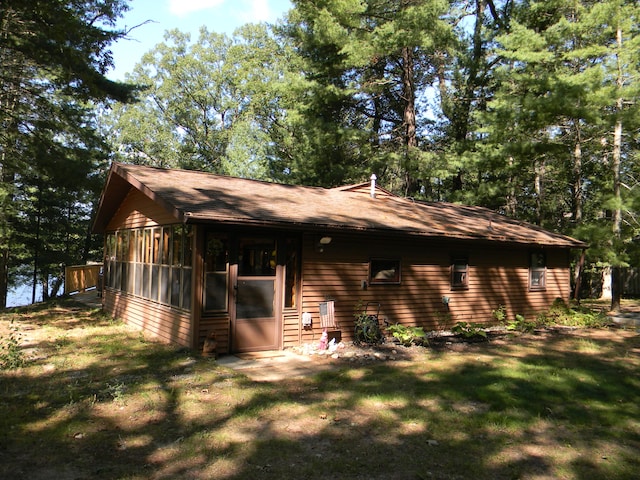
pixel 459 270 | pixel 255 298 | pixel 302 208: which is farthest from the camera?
pixel 459 270

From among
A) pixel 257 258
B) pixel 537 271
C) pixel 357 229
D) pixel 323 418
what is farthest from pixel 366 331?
pixel 537 271

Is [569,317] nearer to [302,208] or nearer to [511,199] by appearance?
[302,208]

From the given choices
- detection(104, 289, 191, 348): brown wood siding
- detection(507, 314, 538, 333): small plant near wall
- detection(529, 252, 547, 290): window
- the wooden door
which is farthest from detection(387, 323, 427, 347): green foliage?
detection(529, 252, 547, 290): window

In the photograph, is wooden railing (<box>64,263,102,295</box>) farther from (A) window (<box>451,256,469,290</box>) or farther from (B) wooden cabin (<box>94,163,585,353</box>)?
(A) window (<box>451,256,469,290</box>)

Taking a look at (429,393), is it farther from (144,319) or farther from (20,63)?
(20,63)

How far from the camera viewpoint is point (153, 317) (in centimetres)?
1041

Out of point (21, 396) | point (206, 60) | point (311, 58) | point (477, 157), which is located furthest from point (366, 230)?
point (206, 60)

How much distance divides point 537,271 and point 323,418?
1098 cm

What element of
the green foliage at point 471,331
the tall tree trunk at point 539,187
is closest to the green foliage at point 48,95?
the green foliage at point 471,331

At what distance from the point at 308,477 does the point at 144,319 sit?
8.27 m

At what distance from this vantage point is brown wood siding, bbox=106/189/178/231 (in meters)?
10.3

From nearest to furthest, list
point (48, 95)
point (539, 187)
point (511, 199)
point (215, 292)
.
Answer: point (215, 292) < point (48, 95) < point (539, 187) < point (511, 199)

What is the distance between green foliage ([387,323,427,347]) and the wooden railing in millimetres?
15117

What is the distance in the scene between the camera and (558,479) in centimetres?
376
